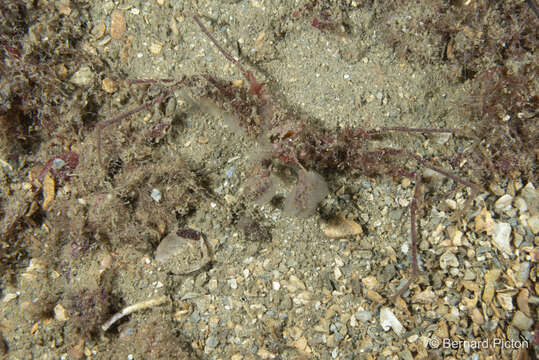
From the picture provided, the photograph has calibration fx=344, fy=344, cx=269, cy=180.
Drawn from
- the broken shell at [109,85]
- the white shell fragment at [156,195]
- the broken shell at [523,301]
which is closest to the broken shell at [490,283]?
the broken shell at [523,301]

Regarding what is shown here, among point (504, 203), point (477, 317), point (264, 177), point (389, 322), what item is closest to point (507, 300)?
point (477, 317)

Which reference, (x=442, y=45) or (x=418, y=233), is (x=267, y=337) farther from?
(x=442, y=45)

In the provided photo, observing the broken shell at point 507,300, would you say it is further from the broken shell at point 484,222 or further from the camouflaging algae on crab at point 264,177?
the broken shell at point 484,222

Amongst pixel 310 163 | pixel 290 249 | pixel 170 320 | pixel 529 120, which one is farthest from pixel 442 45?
pixel 170 320

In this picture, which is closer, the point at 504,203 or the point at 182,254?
the point at 504,203

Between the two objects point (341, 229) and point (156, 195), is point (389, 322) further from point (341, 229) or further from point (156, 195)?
point (156, 195)

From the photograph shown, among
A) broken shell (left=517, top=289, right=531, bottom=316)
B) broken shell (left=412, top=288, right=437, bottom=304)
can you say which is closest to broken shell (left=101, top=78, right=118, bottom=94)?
broken shell (left=412, top=288, right=437, bottom=304)
